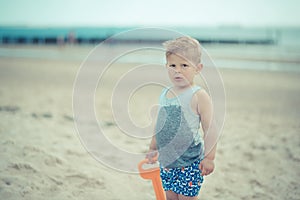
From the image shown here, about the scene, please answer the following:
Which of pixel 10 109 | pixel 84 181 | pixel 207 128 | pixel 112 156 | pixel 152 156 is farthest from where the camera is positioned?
pixel 10 109

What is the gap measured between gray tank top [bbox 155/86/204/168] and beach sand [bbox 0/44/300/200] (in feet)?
3.45

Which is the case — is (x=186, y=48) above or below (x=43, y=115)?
above

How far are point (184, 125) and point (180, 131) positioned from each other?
5 cm

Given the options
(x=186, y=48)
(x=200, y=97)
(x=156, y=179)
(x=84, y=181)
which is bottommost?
(x=84, y=181)

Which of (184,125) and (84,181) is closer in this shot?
(184,125)

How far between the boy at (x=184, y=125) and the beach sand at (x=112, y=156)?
3.29 ft

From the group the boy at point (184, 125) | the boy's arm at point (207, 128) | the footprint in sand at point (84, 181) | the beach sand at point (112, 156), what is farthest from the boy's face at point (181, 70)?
the footprint in sand at point (84, 181)

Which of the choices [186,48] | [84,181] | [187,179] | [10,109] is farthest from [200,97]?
[10,109]

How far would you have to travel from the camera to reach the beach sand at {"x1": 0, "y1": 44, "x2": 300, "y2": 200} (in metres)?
2.96

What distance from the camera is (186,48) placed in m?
2.06

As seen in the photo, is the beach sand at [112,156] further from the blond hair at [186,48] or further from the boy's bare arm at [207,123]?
the blond hair at [186,48]

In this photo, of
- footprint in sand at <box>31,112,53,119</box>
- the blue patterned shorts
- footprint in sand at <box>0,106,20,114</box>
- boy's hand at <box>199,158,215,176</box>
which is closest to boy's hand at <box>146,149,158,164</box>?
the blue patterned shorts

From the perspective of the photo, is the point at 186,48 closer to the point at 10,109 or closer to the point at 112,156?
the point at 112,156

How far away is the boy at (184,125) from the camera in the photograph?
2068 millimetres
